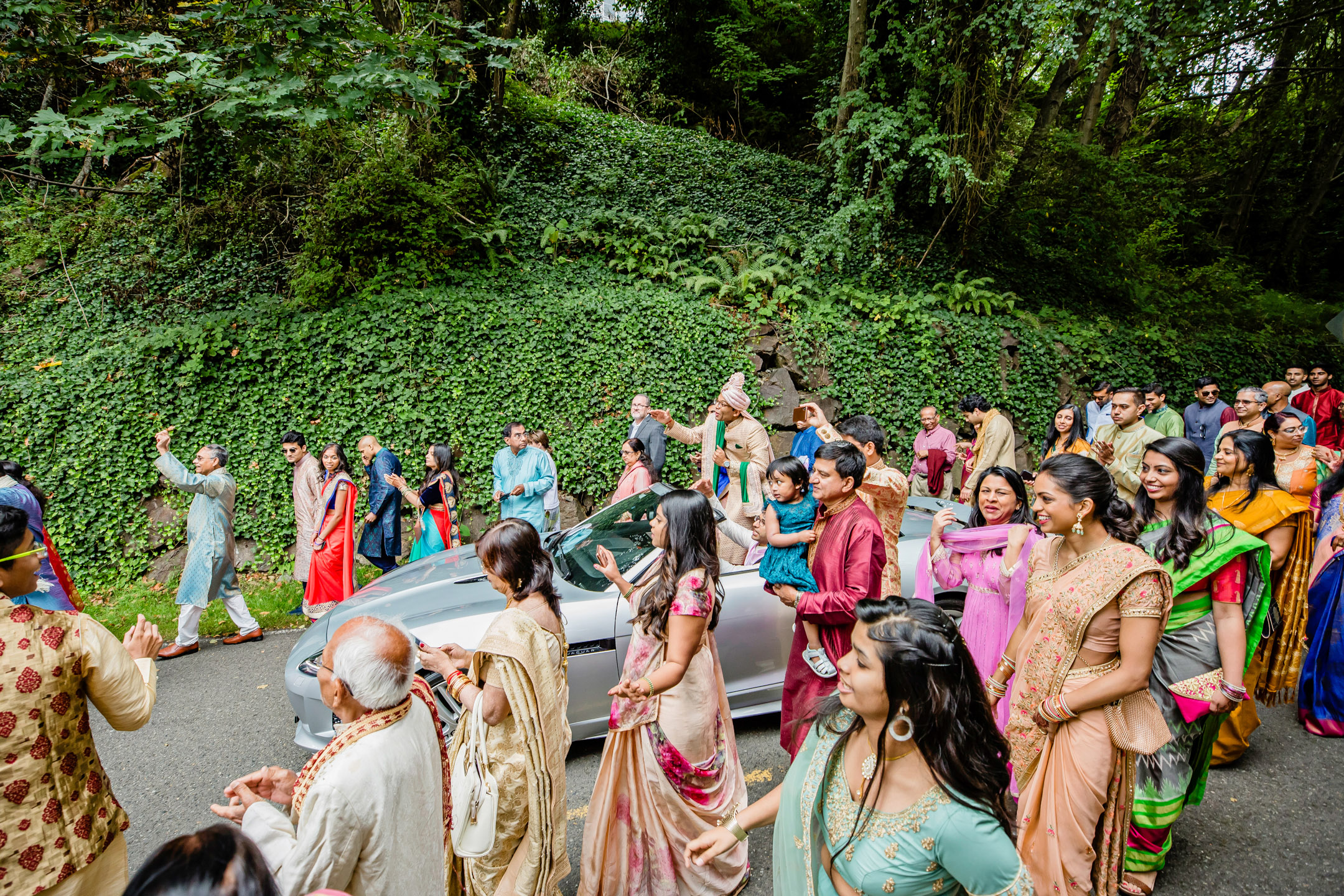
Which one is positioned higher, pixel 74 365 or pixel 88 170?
pixel 88 170

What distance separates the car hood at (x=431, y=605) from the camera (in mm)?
4047

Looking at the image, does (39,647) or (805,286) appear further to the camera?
(805,286)

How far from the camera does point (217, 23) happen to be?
789 cm

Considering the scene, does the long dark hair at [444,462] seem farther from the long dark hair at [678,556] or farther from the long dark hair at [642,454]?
the long dark hair at [678,556]

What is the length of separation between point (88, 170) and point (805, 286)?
39.3 ft

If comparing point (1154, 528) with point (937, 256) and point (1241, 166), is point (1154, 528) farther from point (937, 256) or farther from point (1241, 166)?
point (1241, 166)

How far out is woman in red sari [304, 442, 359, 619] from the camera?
6238 mm

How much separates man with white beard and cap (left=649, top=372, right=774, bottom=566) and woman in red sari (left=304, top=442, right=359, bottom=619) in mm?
2963

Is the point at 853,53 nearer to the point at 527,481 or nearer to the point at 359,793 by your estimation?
the point at 527,481

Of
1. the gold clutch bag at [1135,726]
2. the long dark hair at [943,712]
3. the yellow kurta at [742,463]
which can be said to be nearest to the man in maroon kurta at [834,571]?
the gold clutch bag at [1135,726]

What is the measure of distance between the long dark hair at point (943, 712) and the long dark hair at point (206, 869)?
3.94ft

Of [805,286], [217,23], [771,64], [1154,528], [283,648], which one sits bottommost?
[283,648]

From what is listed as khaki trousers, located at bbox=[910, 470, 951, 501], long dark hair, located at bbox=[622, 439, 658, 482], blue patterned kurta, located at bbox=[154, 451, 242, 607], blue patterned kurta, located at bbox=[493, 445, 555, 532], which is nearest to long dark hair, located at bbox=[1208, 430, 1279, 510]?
khaki trousers, located at bbox=[910, 470, 951, 501]

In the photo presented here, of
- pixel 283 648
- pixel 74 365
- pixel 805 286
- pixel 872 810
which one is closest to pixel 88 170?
pixel 74 365
